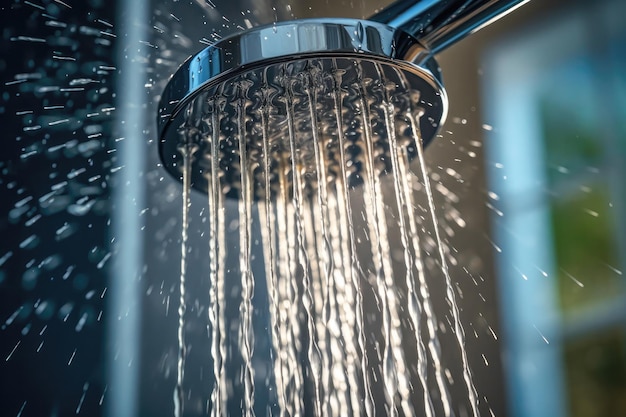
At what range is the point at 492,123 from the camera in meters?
1.50

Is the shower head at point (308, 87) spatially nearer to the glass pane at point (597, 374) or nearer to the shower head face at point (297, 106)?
the shower head face at point (297, 106)

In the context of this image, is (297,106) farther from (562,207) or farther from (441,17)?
(562,207)

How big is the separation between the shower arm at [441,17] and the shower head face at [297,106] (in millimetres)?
21

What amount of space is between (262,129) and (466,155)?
93cm

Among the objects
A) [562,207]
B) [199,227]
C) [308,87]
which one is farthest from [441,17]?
[562,207]

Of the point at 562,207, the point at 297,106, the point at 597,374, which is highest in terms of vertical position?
the point at 297,106

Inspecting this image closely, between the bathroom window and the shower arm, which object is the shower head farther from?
the bathroom window

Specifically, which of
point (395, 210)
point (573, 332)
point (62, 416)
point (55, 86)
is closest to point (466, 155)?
point (395, 210)

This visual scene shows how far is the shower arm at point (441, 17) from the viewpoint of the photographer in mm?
522

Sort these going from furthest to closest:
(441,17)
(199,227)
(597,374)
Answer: (597,374) < (199,227) < (441,17)

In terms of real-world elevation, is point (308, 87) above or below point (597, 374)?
above

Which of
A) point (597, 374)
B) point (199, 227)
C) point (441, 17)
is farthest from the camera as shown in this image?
point (597, 374)

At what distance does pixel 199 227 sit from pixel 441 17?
0.65 m

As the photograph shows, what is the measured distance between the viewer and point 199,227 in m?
1.12
